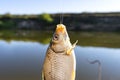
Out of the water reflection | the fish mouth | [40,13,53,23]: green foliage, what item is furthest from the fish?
[40,13,53,23]: green foliage

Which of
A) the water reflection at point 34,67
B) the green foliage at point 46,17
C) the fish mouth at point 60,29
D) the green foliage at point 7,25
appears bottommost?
the green foliage at point 7,25

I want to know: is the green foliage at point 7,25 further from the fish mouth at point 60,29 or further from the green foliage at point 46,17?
the fish mouth at point 60,29

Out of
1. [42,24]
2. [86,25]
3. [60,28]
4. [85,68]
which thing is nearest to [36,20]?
[42,24]

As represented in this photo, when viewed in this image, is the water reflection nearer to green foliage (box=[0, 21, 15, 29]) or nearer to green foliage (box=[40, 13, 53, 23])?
green foliage (box=[40, 13, 53, 23])

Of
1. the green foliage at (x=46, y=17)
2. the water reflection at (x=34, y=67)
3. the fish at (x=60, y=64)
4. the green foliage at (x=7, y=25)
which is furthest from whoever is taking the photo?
the green foliage at (x=7, y=25)

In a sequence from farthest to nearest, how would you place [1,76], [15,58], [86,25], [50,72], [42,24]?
[42,24]
[86,25]
[15,58]
[1,76]
[50,72]

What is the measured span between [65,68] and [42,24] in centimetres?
3846

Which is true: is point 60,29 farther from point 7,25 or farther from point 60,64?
point 7,25

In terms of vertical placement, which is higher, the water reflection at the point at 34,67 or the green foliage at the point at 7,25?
the water reflection at the point at 34,67

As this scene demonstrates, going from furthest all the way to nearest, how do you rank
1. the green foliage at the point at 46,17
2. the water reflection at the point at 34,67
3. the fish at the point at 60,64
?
the green foliage at the point at 46,17
the water reflection at the point at 34,67
the fish at the point at 60,64

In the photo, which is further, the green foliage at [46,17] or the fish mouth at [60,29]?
the green foliage at [46,17]

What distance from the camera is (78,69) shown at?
11195 mm

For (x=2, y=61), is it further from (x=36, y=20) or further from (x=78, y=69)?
(x=36, y=20)

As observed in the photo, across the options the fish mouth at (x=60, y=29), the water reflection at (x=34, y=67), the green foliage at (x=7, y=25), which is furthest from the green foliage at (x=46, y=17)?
the fish mouth at (x=60, y=29)
